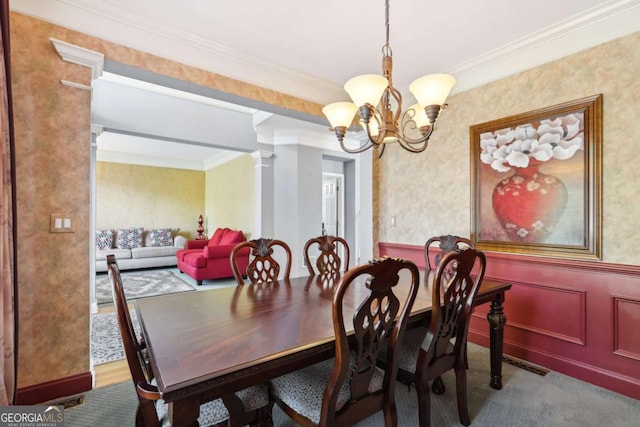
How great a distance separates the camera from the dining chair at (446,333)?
57.0 inches

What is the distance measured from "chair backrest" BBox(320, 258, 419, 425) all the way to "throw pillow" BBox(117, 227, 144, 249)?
7.02 metres

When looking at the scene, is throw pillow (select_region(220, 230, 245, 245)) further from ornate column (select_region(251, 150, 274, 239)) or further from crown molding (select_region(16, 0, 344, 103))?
crown molding (select_region(16, 0, 344, 103))

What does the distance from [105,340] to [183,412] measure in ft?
8.66

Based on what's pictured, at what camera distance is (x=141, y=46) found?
85.2 inches

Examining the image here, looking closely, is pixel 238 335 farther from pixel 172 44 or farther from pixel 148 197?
pixel 148 197

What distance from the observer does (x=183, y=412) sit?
0.90 metres

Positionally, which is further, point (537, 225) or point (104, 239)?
point (104, 239)

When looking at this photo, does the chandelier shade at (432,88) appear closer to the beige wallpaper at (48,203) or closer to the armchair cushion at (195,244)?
the beige wallpaper at (48,203)

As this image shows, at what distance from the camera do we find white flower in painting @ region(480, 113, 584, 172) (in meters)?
2.20

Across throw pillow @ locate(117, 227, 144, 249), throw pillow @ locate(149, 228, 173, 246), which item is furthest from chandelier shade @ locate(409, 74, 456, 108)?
throw pillow @ locate(117, 227, 144, 249)

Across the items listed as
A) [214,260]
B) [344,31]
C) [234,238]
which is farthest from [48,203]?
[234,238]

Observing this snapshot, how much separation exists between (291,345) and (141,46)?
7.61ft

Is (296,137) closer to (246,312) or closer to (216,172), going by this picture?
(216,172)

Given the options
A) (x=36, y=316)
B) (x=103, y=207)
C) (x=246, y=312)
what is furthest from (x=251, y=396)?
(x=103, y=207)
